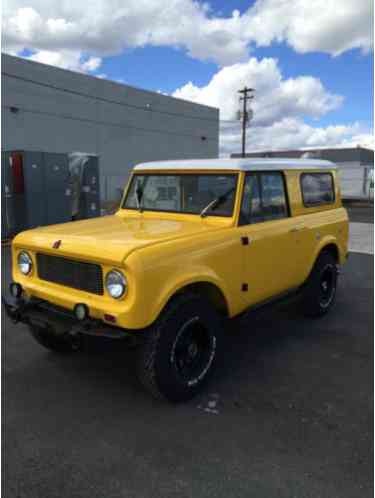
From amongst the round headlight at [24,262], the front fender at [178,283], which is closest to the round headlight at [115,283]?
the front fender at [178,283]

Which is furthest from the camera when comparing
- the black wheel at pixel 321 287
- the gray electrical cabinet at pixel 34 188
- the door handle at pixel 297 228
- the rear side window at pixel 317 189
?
the gray electrical cabinet at pixel 34 188

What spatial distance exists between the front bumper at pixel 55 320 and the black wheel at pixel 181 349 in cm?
29

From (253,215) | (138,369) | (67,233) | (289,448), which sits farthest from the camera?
(253,215)

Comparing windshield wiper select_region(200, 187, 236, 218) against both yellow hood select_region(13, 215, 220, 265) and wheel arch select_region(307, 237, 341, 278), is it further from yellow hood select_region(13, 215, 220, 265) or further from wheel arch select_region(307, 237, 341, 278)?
wheel arch select_region(307, 237, 341, 278)

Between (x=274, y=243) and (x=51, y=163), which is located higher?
(x=51, y=163)

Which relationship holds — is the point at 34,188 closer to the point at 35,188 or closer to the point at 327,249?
the point at 35,188

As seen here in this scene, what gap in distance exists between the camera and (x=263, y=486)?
241cm

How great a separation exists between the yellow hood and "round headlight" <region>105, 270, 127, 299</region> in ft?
0.32

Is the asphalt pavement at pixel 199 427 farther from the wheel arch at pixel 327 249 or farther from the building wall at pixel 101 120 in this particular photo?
the building wall at pixel 101 120

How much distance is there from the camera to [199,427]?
2.97m

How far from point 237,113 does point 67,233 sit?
3660 centimetres

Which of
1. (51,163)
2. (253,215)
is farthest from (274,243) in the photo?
(51,163)

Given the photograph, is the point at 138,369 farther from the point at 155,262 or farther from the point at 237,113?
the point at 237,113

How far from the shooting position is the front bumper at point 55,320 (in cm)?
288
